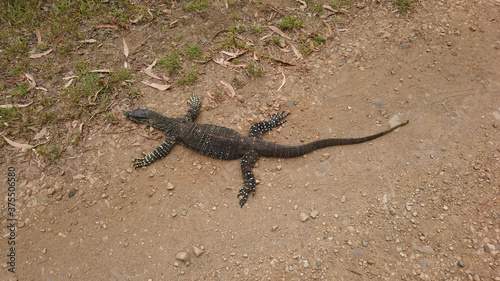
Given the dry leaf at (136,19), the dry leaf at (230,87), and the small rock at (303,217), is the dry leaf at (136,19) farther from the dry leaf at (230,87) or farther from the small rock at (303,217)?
the small rock at (303,217)

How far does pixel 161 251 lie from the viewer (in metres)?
5.12

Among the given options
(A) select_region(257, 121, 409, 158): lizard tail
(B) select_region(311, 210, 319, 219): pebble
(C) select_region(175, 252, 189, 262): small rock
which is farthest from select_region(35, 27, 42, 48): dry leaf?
(B) select_region(311, 210, 319, 219): pebble

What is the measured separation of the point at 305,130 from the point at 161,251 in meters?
3.63

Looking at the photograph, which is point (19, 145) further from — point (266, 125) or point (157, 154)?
point (266, 125)

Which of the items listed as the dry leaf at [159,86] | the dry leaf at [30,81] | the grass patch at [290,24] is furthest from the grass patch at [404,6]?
the dry leaf at [30,81]

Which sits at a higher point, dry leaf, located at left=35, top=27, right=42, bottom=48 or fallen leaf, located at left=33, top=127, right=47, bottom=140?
dry leaf, located at left=35, top=27, right=42, bottom=48

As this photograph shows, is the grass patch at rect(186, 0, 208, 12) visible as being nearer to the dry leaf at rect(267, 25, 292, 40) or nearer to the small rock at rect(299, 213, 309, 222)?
the dry leaf at rect(267, 25, 292, 40)

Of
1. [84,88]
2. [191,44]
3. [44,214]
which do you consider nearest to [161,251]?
[44,214]

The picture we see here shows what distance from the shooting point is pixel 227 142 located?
6.08 metres

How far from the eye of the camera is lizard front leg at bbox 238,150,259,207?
561 cm

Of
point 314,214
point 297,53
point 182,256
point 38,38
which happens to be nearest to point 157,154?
point 182,256

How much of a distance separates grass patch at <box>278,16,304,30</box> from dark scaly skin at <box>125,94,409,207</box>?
9.24 ft

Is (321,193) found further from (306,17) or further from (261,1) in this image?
(261,1)

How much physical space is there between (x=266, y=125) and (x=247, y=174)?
3.95 ft
